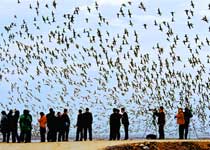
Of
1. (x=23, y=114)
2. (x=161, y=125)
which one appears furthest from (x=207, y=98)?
(x=23, y=114)

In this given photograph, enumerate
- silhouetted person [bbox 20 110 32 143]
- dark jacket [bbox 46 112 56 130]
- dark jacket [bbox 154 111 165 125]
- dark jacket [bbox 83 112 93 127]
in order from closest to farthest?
silhouetted person [bbox 20 110 32 143] → dark jacket [bbox 46 112 56 130] → dark jacket [bbox 83 112 93 127] → dark jacket [bbox 154 111 165 125]

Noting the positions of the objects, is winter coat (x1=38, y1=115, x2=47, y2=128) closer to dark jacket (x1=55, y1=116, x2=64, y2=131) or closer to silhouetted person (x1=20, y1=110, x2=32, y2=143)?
dark jacket (x1=55, y1=116, x2=64, y2=131)

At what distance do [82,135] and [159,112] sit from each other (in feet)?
15.7

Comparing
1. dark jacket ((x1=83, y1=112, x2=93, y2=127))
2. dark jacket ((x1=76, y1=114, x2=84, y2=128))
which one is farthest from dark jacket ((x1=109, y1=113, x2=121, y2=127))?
dark jacket ((x1=76, y1=114, x2=84, y2=128))

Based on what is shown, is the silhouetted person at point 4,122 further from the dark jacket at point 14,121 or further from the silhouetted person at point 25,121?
the silhouetted person at point 25,121

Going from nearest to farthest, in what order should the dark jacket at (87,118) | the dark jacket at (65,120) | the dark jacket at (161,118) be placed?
1. the dark jacket at (65,120)
2. the dark jacket at (87,118)
3. the dark jacket at (161,118)

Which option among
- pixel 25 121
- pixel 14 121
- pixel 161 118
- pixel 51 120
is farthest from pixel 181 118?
pixel 14 121

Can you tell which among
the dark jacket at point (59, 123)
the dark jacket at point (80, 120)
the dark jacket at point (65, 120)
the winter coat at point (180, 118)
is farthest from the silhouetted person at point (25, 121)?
the winter coat at point (180, 118)

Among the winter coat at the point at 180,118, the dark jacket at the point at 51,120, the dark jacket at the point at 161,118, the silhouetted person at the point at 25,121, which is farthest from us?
the dark jacket at the point at 161,118

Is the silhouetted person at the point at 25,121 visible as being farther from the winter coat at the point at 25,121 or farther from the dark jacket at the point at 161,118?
the dark jacket at the point at 161,118

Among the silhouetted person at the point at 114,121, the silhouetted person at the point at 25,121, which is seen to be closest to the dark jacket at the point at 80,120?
the silhouetted person at the point at 114,121

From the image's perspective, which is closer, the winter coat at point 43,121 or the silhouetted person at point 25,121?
the silhouetted person at point 25,121

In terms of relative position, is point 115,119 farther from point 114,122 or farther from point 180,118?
point 180,118

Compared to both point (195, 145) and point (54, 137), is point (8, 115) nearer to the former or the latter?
point (54, 137)
